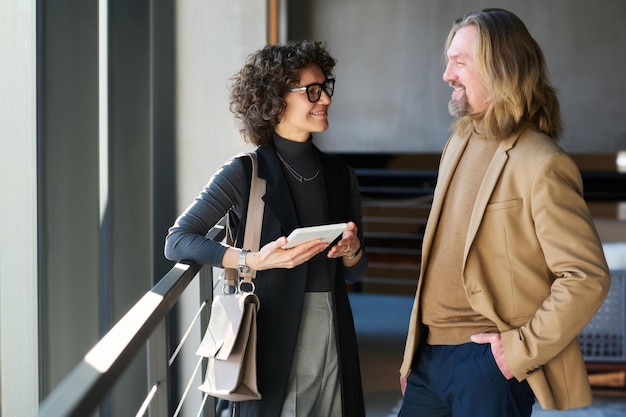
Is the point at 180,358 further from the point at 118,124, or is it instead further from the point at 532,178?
the point at 532,178

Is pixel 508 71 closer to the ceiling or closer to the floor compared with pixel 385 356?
closer to the ceiling

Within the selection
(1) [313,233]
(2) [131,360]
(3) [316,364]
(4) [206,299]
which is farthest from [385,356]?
(2) [131,360]

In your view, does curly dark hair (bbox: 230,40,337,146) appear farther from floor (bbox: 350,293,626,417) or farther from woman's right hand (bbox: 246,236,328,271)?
floor (bbox: 350,293,626,417)

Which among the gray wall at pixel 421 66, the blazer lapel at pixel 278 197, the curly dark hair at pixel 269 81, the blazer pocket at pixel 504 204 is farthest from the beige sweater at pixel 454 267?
the gray wall at pixel 421 66

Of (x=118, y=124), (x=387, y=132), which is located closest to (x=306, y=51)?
(x=118, y=124)

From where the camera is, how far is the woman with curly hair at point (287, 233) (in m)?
2.16

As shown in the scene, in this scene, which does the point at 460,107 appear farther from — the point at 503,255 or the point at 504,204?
the point at 503,255

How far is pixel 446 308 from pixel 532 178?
418mm

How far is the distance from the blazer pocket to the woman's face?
1.91 ft

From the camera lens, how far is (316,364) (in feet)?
7.27

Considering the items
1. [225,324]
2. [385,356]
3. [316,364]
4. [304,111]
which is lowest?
[385,356]

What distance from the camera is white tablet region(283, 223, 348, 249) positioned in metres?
1.92

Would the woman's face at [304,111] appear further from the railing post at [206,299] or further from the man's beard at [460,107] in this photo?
the railing post at [206,299]

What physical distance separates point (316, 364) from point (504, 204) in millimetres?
689
